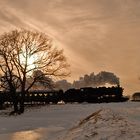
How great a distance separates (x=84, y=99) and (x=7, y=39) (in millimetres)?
21836

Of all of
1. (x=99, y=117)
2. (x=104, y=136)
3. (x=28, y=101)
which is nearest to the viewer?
(x=104, y=136)

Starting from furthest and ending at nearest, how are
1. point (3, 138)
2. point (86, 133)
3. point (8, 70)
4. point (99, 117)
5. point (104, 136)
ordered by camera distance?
point (8, 70), point (3, 138), point (99, 117), point (86, 133), point (104, 136)

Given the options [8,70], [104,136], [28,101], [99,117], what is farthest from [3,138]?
[28,101]

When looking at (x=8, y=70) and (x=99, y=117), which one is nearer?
(x=99, y=117)

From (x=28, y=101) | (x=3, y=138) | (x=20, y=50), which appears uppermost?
(x=20, y=50)

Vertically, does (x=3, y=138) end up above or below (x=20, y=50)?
below

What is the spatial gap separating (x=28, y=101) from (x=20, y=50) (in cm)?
1633

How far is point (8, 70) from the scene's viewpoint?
58.9 m

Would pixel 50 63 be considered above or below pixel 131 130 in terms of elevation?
above

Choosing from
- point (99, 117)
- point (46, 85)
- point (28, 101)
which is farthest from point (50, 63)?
point (99, 117)

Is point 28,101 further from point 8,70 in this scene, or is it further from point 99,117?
point 99,117

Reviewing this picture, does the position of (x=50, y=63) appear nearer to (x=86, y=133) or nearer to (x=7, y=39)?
(x=7, y=39)

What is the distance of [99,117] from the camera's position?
16.6 m

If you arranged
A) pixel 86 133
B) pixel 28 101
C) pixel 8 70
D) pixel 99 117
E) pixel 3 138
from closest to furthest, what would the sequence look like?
pixel 86 133 < pixel 99 117 < pixel 3 138 < pixel 8 70 < pixel 28 101
